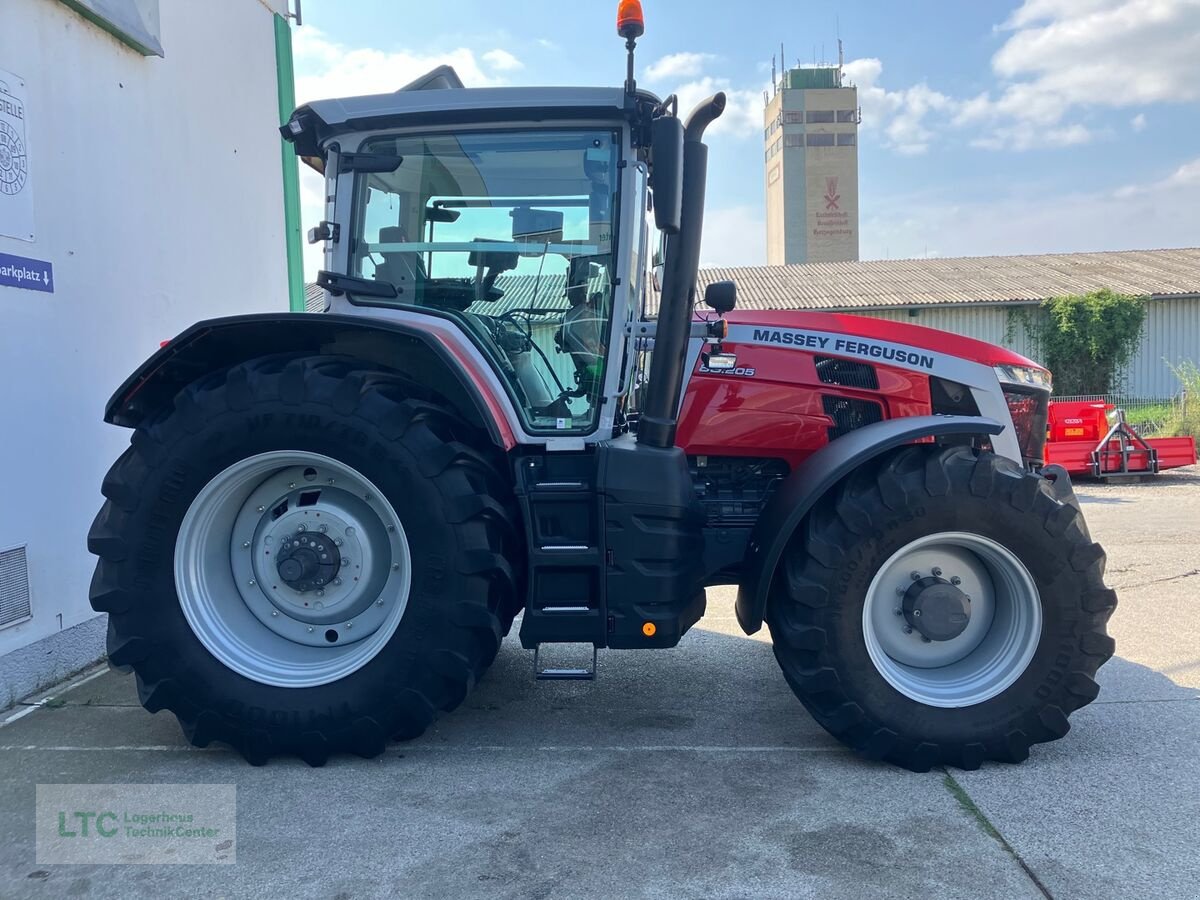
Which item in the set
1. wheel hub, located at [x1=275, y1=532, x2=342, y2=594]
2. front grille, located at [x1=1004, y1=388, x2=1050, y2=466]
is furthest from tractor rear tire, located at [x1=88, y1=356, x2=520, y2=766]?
front grille, located at [x1=1004, y1=388, x2=1050, y2=466]

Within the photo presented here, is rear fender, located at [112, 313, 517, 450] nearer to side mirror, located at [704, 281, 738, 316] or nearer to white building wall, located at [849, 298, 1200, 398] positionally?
side mirror, located at [704, 281, 738, 316]

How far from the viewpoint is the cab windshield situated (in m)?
3.25

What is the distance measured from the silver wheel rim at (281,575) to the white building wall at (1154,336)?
20.8 m

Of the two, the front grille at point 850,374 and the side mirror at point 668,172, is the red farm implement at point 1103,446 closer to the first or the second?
the front grille at point 850,374

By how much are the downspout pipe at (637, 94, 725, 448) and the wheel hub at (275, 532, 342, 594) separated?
4.00 feet

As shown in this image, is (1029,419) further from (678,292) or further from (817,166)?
(817,166)

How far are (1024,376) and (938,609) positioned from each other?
1195mm

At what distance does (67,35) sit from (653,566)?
12.6 feet

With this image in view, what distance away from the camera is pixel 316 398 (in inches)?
120

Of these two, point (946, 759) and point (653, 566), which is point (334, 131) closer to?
point (653, 566)

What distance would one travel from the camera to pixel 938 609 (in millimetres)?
3133

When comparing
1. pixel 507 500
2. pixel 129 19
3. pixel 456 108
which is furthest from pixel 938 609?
pixel 129 19

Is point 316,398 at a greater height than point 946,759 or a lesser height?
greater

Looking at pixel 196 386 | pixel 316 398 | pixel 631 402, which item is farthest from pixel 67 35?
pixel 631 402
